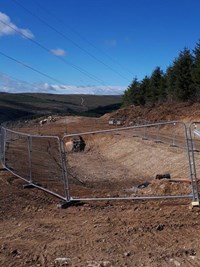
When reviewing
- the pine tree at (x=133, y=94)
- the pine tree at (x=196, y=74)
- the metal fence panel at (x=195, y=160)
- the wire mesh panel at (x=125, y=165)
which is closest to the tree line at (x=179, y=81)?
the pine tree at (x=196, y=74)

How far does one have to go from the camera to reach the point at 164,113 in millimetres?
60875

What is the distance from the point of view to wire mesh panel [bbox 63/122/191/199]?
1522cm

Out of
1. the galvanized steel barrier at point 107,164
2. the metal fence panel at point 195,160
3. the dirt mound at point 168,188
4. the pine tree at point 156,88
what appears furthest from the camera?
the pine tree at point 156,88

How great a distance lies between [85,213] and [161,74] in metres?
69.9

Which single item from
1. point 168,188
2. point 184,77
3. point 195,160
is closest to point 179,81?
point 184,77

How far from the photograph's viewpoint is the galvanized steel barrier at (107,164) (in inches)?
592

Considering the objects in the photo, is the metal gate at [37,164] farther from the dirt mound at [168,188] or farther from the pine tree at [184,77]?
the pine tree at [184,77]

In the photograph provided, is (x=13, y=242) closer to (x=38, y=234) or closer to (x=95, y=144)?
(x=38, y=234)

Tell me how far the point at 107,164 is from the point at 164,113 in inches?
1163

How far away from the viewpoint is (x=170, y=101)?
67125 millimetres

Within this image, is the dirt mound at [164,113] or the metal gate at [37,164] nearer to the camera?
the metal gate at [37,164]

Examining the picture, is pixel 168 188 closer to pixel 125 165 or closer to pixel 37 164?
pixel 37 164

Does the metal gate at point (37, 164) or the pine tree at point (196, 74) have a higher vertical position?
the pine tree at point (196, 74)

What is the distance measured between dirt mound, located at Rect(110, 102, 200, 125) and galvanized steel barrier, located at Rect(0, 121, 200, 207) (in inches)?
374
